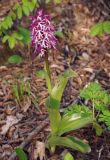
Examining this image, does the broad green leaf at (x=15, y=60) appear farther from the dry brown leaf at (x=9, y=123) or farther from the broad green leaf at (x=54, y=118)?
the broad green leaf at (x=54, y=118)

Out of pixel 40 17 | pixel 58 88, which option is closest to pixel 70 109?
pixel 58 88

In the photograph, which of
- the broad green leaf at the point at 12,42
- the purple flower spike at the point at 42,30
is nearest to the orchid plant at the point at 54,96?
the purple flower spike at the point at 42,30

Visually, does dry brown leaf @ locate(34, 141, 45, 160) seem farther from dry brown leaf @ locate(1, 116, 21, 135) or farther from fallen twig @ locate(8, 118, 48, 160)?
dry brown leaf @ locate(1, 116, 21, 135)

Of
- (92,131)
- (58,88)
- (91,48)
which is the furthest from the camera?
(91,48)

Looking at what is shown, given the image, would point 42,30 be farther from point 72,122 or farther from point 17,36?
point 17,36

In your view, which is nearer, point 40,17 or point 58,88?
point 40,17

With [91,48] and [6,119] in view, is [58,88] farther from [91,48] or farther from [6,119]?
[91,48]

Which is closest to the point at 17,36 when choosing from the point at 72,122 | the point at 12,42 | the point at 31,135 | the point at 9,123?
the point at 12,42

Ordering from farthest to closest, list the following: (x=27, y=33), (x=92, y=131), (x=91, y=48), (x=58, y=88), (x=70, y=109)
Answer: (x=91, y=48), (x=27, y=33), (x=92, y=131), (x=70, y=109), (x=58, y=88)
